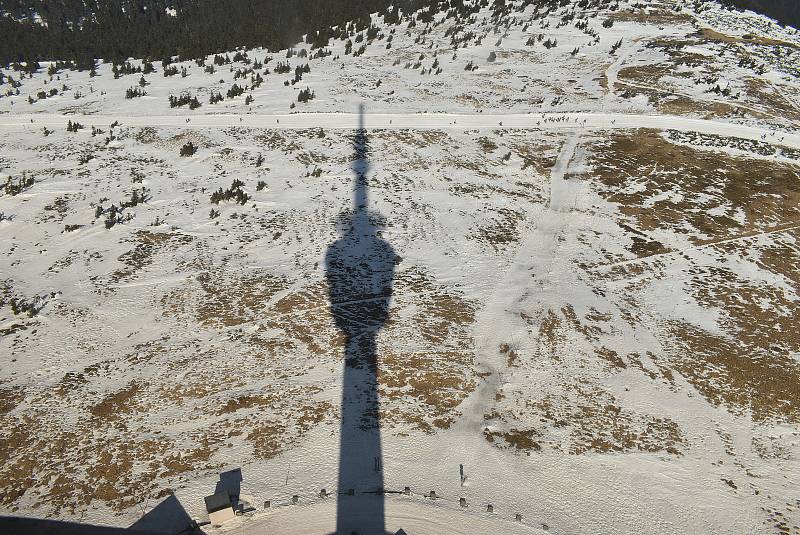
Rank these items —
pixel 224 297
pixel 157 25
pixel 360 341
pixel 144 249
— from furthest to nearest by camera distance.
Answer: pixel 157 25 → pixel 144 249 → pixel 224 297 → pixel 360 341

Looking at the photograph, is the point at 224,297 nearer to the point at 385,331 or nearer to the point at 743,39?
the point at 385,331

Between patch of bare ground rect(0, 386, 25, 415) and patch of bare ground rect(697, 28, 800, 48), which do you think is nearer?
patch of bare ground rect(0, 386, 25, 415)

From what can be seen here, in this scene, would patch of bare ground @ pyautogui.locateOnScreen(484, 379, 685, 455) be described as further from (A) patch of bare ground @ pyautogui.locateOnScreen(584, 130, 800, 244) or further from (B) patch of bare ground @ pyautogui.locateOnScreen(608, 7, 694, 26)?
(B) patch of bare ground @ pyautogui.locateOnScreen(608, 7, 694, 26)

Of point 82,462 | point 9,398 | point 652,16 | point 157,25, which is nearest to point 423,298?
point 82,462

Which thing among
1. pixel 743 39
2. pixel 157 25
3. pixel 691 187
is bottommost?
pixel 691 187

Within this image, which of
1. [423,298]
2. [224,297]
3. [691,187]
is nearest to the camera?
Result: [224,297]

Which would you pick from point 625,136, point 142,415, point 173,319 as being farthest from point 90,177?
point 625,136

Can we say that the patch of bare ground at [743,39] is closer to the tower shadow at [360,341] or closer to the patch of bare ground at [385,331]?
the tower shadow at [360,341]

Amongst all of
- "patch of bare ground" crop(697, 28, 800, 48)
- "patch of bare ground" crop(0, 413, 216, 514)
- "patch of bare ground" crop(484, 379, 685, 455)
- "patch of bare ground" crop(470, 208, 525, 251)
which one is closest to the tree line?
"patch of bare ground" crop(697, 28, 800, 48)
